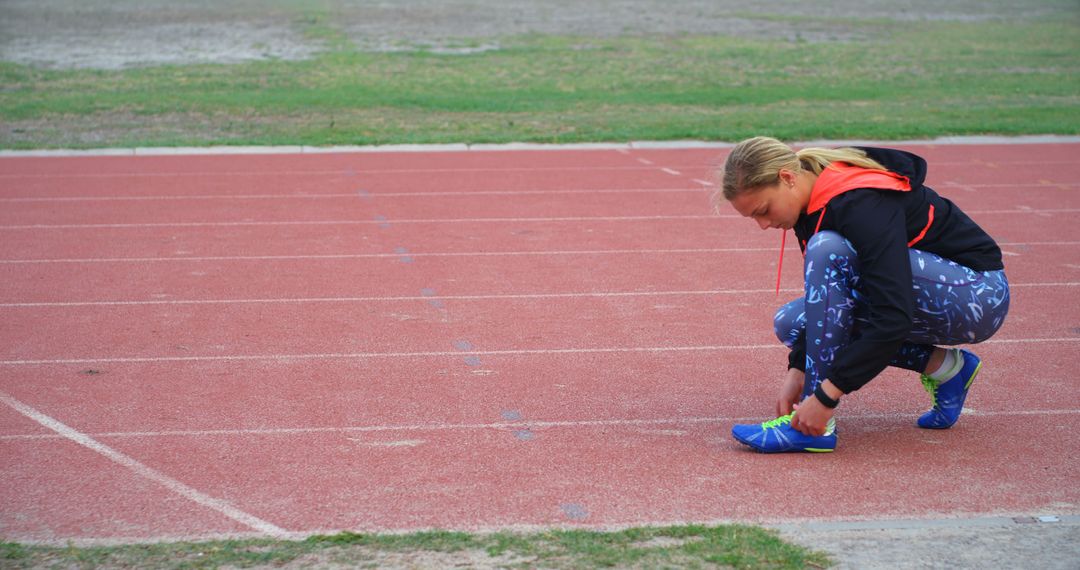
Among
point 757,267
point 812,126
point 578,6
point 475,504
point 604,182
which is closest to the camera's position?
point 475,504

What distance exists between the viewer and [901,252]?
393 cm

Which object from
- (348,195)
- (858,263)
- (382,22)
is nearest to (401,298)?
(858,263)

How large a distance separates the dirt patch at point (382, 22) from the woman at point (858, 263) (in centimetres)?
1972

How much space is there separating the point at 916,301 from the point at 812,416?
55cm

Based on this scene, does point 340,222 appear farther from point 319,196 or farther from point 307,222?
point 319,196

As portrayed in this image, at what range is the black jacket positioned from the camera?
389 centimetres

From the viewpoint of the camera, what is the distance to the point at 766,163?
13.2ft

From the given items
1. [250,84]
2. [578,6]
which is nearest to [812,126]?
[250,84]

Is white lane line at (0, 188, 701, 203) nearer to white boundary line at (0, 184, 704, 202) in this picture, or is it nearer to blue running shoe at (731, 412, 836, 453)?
white boundary line at (0, 184, 704, 202)

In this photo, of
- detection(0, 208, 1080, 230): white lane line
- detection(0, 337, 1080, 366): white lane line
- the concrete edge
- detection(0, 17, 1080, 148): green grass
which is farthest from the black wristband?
detection(0, 17, 1080, 148): green grass

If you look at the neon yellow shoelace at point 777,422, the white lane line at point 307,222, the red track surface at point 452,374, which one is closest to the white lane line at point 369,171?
the red track surface at point 452,374

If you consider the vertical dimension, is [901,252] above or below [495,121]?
above

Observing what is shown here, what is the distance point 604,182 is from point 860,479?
278 inches

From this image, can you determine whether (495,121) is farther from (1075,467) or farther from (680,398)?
(1075,467)
